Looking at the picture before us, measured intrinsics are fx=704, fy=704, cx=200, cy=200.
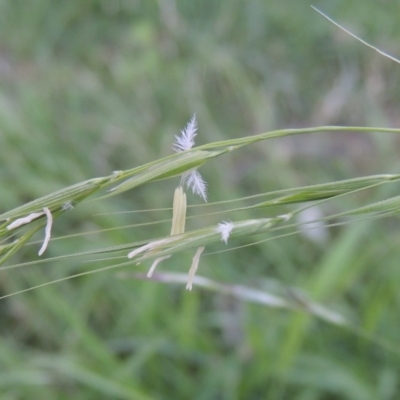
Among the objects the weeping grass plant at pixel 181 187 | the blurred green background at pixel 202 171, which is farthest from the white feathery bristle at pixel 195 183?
the blurred green background at pixel 202 171

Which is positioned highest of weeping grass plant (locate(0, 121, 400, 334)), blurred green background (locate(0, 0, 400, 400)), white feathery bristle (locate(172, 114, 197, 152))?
blurred green background (locate(0, 0, 400, 400))

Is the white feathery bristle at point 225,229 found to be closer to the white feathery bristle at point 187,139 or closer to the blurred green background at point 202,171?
the white feathery bristle at point 187,139

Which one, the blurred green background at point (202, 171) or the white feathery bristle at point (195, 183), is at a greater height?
the blurred green background at point (202, 171)

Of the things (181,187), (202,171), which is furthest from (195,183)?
(202,171)

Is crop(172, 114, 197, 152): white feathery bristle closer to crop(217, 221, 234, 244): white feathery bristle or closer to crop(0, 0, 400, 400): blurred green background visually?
crop(217, 221, 234, 244): white feathery bristle

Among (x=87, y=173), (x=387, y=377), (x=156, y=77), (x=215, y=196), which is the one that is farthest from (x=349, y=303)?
(x=156, y=77)

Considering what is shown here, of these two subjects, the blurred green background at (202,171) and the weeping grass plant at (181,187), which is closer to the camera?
the weeping grass plant at (181,187)

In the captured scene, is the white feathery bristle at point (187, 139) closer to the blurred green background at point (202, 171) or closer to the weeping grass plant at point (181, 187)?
the weeping grass plant at point (181, 187)

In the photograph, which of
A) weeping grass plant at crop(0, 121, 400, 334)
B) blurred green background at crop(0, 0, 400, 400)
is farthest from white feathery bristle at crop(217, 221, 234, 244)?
blurred green background at crop(0, 0, 400, 400)

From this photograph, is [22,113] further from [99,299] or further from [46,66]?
[99,299]

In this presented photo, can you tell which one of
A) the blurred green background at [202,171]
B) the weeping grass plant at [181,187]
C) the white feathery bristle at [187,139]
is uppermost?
the blurred green background at [202,171]
